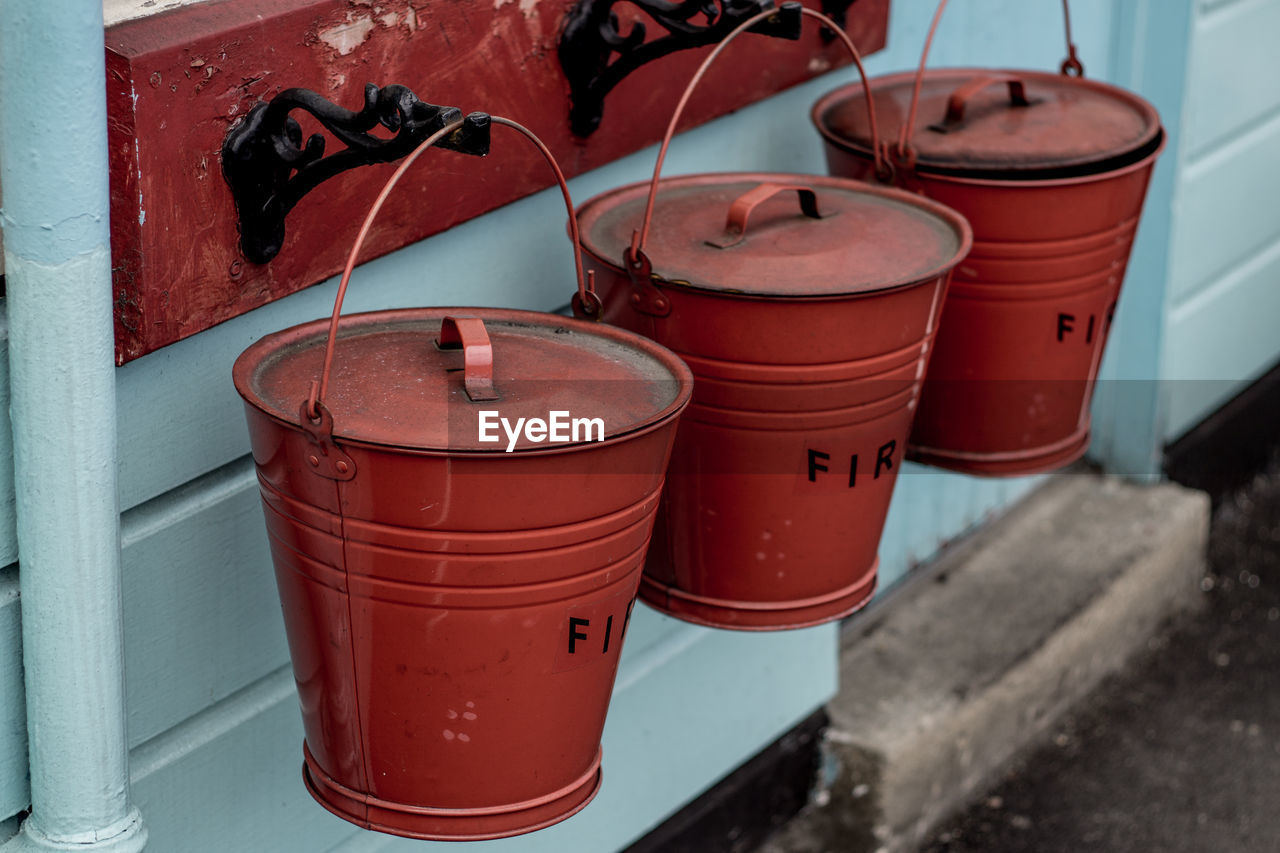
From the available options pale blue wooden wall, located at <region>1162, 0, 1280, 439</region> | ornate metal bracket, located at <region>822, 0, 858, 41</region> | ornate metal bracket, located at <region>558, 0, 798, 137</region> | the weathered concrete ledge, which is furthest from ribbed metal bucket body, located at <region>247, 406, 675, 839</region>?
pale blue wooden wall, located at <region>1162, 0, 1280, 439</region>

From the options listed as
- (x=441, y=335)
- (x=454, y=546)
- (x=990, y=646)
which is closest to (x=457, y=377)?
(x=441, y=335)

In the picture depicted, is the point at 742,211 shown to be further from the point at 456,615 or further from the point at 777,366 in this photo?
the point at 456,615

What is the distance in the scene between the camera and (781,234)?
174 centimetres

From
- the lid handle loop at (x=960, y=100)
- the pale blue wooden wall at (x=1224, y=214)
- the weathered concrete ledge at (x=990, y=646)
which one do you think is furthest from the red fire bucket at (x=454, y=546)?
the pale blue wooden wall at (x=1224, y=214)

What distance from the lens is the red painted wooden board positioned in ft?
4.43

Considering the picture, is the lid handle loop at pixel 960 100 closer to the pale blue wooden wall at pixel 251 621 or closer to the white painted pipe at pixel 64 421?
the pale blue wooden wall at pixel 251 621

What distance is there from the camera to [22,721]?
143 cm

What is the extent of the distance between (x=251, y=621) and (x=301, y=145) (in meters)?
0.54

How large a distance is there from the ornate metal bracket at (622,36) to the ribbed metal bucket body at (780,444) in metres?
0.23

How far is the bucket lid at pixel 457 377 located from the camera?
1304mm

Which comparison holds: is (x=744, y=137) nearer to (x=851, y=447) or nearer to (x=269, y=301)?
(x=851, y=447)

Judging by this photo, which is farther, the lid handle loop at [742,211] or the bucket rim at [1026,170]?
the bucket rim at [1026,170]

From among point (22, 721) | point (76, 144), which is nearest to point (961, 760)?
point (22, 721)

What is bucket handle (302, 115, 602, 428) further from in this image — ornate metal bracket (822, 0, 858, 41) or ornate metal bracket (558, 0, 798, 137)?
ornate metal bracket (822, 0, 858, 41)
